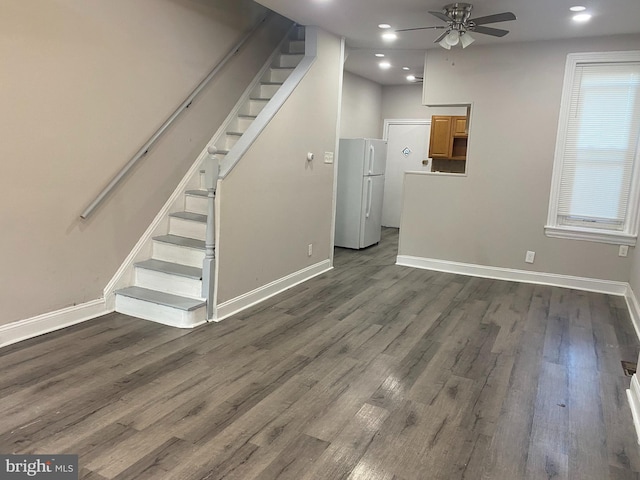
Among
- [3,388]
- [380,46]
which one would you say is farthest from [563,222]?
[3,388]

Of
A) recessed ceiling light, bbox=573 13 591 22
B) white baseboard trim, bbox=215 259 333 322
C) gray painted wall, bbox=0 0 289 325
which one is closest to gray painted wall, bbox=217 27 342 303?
white baseboard trim, bbox=215 259 333 322

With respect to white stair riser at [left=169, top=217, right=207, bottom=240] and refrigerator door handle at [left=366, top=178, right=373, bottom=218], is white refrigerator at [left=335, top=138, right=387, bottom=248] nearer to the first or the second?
refrigerator door handle at [left=366, top=178, right=373, bottom=218]

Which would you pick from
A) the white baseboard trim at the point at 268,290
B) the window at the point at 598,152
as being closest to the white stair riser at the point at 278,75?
the white baseboard trim at the point at 268,290

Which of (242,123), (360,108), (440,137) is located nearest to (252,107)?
(242,123)

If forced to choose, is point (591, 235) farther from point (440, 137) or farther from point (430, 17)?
point (440, 137)

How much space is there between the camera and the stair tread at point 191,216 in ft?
13.9

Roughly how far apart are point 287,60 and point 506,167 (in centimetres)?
277

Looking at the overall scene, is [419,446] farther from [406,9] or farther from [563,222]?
[563,222]

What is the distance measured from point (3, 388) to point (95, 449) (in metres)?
0.88

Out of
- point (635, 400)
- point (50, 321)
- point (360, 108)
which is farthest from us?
point (360, 108)

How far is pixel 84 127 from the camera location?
11.3 ft

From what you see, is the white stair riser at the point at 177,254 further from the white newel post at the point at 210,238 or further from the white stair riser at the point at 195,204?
the white stair riser at the point at 195,204

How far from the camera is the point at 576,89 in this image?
5062mm

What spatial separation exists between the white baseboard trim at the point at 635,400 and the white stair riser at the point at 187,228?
3.28m
